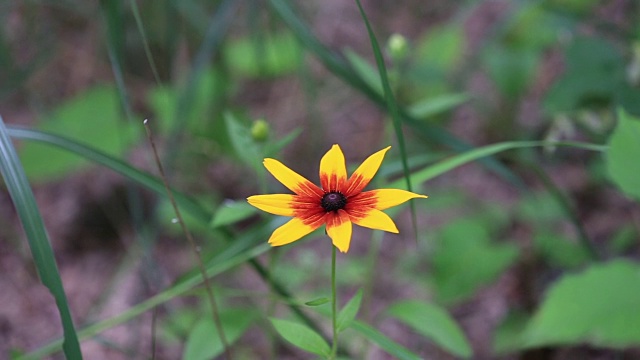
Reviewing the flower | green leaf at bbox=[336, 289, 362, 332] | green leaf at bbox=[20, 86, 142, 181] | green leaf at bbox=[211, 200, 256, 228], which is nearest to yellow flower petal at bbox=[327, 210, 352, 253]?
the flower

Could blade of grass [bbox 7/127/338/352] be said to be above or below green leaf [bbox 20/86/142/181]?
below

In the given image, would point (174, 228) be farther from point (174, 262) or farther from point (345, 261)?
point (345, 261)

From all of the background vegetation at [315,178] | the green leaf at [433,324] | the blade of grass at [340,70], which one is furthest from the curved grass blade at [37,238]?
the green leaf at [433,324]

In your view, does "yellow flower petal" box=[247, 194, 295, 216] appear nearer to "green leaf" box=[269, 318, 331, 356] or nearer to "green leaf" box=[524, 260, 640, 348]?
"green leaf" box=[269, 318, 331, 356]

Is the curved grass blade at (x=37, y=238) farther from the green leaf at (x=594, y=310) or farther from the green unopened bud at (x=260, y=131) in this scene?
the green leaf at (x=594, y=310)

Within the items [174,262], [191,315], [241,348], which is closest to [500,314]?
[241,348]
